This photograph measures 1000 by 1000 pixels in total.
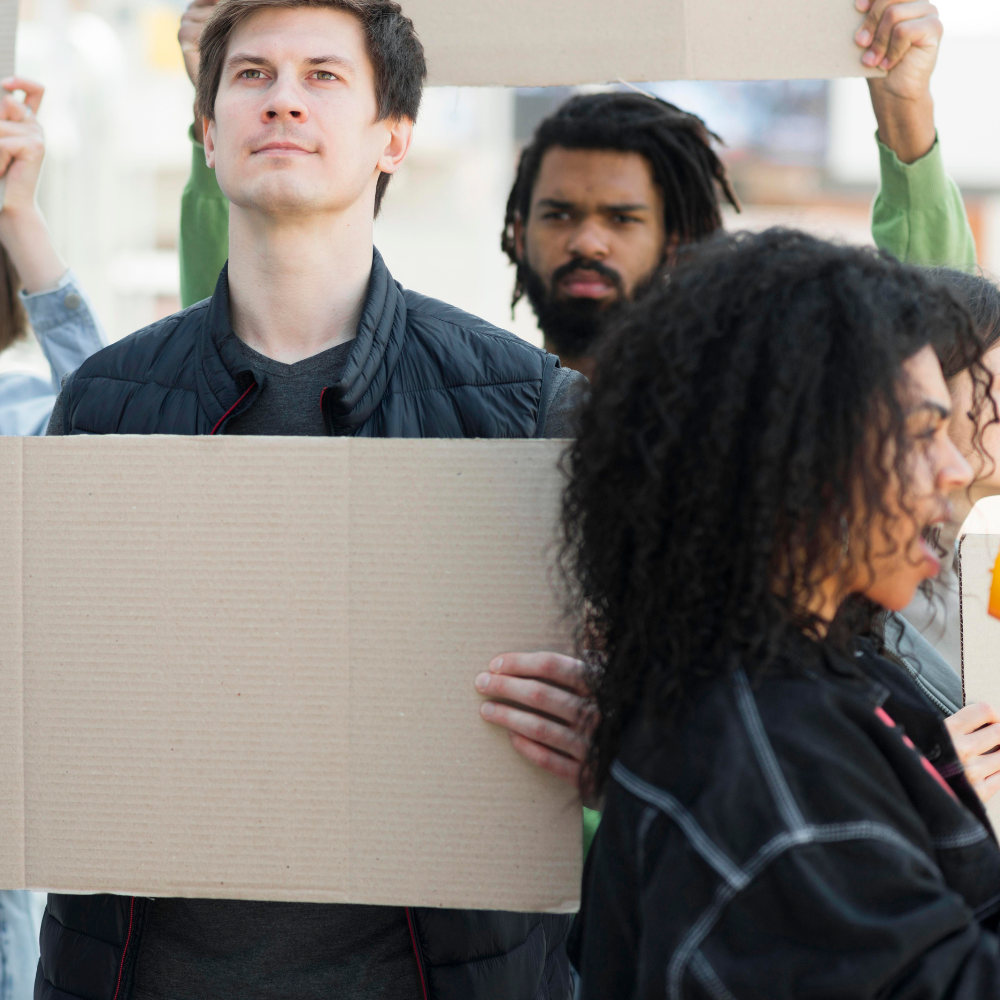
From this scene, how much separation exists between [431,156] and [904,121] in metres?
8.87

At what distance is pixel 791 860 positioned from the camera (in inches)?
29.6

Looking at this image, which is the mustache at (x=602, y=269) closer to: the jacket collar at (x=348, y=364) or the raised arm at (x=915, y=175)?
the raised arm at (x=915, y=175)

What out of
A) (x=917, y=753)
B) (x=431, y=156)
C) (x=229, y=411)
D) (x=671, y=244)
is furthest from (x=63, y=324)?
(x=431, y=156)

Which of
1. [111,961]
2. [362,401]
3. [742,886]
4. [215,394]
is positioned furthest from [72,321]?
[742,886]

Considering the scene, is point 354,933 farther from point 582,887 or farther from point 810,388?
point 810,388

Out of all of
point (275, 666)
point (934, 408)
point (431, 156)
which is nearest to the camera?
point (934, 408)

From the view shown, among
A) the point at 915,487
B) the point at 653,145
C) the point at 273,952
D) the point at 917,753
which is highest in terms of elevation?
the point at 653,145

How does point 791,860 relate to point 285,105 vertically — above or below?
below

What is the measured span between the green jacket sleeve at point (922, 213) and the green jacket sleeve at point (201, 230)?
3.51 feet

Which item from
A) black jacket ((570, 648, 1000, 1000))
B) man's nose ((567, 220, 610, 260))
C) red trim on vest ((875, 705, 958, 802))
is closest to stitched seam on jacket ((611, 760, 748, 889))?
black jacket ((570, 648, 1000, 1000))

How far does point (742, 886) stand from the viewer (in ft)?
2.49

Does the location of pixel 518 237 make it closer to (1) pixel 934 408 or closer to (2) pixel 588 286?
(2) pixel 588 286

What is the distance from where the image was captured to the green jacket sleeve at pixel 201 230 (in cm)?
183

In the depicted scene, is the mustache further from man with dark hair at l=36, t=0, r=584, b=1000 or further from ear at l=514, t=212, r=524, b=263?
man with dark hair at l=36, t=0, r=584, b=1000
